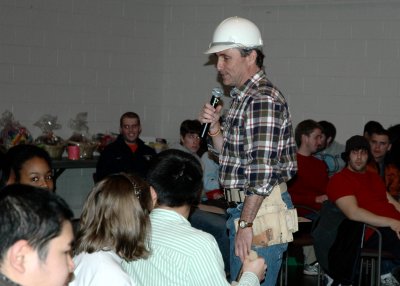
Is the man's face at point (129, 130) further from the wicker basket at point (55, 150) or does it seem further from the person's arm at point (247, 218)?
the person's arm at point (247, 218)

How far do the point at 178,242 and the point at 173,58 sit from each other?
563cm

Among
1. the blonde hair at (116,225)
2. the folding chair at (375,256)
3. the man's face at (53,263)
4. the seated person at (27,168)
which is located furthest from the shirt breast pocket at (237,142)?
the folding chair at (375,256)

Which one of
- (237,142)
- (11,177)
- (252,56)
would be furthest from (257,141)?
(11,177)

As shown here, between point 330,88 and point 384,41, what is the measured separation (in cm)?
69

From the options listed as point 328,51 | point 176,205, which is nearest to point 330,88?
point 328,51

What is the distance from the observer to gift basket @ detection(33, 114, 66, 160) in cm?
660

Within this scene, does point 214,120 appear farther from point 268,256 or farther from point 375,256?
point 375,256

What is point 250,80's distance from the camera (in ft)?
10.8

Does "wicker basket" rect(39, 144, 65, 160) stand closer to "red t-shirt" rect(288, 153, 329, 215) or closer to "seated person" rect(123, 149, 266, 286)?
"red t-shirt" rect(288, 153, 329, 215)

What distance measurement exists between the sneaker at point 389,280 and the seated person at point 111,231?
3209 millimetres

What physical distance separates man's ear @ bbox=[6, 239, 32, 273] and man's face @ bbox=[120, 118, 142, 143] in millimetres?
5346

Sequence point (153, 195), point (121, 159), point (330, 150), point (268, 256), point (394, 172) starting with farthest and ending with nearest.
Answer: point (330, 150) < point (121, 159) < point (394, 172) < point (268, 256) < point (153, 195)

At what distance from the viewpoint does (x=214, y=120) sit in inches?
133

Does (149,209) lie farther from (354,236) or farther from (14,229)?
(354,236)
